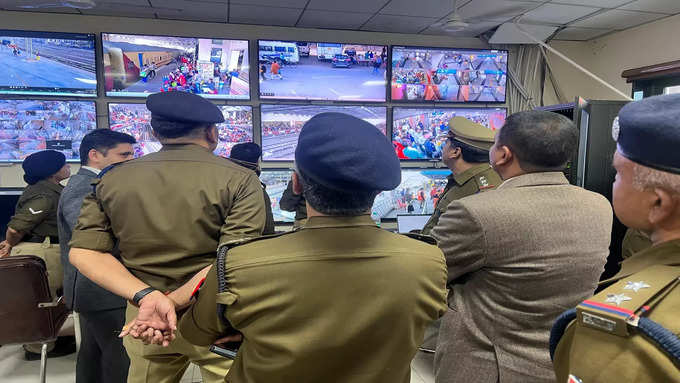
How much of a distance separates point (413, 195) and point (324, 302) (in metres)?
3.28

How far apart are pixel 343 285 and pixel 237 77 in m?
3.17

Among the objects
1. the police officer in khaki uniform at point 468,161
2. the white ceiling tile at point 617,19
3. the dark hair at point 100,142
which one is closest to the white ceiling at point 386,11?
the white ceiling tile at point 617,19

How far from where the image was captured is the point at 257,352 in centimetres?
87

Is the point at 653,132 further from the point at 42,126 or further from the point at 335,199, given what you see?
the point at 42,126

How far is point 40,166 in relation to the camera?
269 cm

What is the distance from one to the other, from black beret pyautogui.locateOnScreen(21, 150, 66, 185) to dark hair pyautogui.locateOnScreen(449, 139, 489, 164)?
2685 mm

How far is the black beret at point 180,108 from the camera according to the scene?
1.35 metres

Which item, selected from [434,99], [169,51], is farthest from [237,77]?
[434,99]

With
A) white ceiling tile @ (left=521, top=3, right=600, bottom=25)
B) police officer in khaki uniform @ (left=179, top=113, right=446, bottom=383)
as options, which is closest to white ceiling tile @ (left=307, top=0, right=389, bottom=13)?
white ceiling tile @ (left=521, top=3, right=600, bottom=25)

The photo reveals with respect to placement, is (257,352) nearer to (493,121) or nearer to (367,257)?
(367,257)

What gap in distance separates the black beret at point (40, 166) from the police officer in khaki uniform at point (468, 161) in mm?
2549

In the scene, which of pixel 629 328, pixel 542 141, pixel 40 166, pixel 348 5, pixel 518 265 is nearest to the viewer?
pixel 629 328

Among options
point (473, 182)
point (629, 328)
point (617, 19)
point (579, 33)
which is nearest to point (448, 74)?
point (579, 33)

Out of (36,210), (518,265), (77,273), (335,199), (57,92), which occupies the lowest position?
(77,273)
